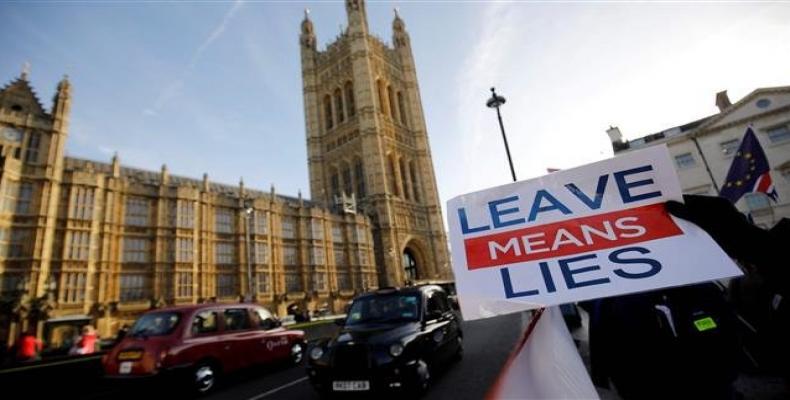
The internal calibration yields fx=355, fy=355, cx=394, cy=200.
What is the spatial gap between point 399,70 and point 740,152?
58.7m

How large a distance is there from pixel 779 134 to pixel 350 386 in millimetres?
35876

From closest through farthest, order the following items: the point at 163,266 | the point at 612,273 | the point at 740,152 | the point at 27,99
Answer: the point at 612,273 < the point at 740,152 < the point at 27,99 < the point at 163,266

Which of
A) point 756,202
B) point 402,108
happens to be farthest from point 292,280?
point 756,202

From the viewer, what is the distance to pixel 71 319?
20578 millimetres

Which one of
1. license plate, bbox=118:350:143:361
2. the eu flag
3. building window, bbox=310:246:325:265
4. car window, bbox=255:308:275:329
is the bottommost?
license plate, bbox=118:350:143:361

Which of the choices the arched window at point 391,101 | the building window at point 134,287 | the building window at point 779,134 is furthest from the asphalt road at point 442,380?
the arched window at point 391,101

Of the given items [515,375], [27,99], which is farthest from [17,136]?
[515,375]

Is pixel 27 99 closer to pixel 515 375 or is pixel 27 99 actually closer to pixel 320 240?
pixel 320 240

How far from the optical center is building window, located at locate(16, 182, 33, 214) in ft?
67.9

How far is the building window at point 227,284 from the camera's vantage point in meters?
28.9

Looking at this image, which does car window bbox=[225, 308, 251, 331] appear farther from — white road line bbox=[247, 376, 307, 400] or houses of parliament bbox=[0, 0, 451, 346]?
houses of parliament bbox=[0, 0, 451, 346]

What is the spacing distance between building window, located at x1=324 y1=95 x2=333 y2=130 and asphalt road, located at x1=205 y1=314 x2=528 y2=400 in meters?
51.5

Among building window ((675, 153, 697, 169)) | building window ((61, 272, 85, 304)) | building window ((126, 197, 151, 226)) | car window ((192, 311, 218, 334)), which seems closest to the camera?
car window ((192, 311, 218, 334))

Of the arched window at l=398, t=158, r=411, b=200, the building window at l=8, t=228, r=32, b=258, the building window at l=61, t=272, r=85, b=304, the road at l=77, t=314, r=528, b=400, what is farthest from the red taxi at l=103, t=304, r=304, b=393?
the arched window at l=398, t=158, r=411, b=200
